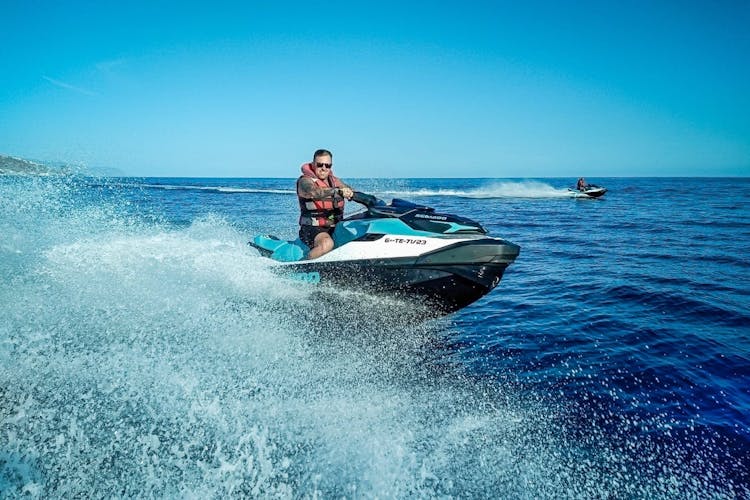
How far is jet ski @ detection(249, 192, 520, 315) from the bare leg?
84 mm

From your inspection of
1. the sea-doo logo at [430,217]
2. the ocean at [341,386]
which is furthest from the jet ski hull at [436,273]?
the sea-doo logo at [430,217]

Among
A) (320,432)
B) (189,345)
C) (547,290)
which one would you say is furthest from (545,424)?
(547,290)

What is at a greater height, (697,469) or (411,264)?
(411,264)

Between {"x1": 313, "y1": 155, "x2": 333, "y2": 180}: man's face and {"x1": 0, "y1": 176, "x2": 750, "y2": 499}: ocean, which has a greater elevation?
{"x1": 313, "y1": 155, "x2": 333, "y2": 180}: man's face

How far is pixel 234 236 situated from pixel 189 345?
21.6 ft

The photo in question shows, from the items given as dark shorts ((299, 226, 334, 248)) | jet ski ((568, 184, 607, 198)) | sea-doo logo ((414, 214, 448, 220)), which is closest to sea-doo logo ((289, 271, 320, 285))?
dark shorts ((299, 226, 334, 248))

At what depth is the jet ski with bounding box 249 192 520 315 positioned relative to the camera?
172 inches

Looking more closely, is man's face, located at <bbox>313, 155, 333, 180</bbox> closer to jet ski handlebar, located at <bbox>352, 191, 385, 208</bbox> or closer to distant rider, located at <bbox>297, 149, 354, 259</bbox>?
distant rider, located at <bbox>297, 149, 354, 259</bbox>

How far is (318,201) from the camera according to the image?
5.38 metres

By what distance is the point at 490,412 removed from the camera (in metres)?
3.17

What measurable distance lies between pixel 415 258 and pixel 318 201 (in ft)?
5.30

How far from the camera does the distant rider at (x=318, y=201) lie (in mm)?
5242

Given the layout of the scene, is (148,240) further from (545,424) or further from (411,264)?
(545,424)

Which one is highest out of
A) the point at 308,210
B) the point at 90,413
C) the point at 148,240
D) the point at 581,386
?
the point at 308,210
